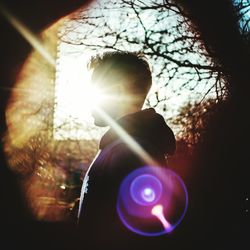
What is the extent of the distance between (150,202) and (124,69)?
715mm

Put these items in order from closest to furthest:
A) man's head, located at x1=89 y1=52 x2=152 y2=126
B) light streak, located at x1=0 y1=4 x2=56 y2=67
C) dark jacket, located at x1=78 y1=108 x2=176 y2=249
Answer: dark jacket, located at x1=78 y1=108 x2=176 y2=249
man's head, located at x1=89 y1=52 x2=152 y2=126
light streak, located at x1=0 y1=4 x2=56 y2=67

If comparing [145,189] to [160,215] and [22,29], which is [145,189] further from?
[22,29]

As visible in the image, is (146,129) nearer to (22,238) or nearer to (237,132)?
Result: (22,238)

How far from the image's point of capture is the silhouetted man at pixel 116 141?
1347mm

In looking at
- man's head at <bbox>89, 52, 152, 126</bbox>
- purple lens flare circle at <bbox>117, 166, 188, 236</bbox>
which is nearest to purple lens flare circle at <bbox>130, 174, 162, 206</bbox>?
purple lens flare circle at <bbox>117, 166, 188, 236</bbox>

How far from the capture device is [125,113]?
5.63ft

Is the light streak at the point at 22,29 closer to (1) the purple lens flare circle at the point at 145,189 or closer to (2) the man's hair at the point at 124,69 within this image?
(2) the man's hair at the point at 124,69

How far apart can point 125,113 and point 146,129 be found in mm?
193

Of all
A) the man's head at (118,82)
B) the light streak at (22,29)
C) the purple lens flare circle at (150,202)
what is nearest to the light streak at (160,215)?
the purple lens flare circle at (150,202)

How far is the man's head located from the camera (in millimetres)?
1664

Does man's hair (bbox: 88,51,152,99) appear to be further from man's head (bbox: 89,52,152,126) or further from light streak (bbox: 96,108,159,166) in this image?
light streak (bbox: 96,108,159,166)

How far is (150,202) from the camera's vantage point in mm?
1403

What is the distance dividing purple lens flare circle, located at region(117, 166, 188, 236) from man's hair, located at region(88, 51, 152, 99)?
1.66ft

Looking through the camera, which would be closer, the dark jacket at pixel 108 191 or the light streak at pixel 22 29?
the dark jacket at pixel 108 191
